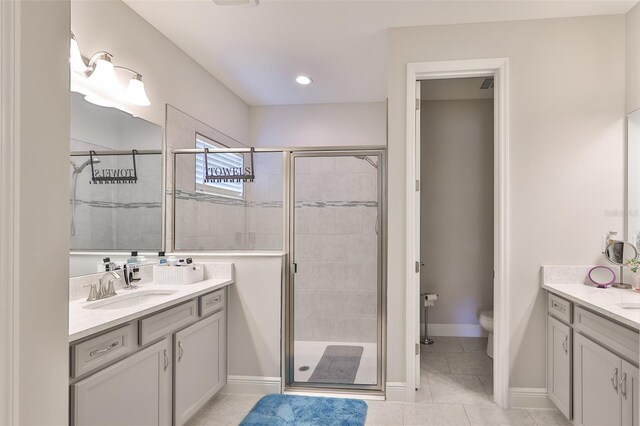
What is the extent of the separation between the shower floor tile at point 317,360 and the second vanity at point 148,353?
0.59m

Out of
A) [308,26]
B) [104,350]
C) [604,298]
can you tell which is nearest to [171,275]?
[104,350]

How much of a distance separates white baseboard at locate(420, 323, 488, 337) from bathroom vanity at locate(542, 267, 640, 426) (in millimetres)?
1850

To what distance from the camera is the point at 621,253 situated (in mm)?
2660

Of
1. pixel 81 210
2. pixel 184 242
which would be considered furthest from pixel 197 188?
pixel 81 210

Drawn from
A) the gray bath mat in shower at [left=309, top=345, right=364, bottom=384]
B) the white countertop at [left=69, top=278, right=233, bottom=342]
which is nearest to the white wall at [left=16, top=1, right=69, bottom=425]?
the white countertop at [left=69, top=278, right=233, bottom=342]

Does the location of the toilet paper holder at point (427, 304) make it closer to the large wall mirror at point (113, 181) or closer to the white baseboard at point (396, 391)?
the white baseboard at point (396, 391)

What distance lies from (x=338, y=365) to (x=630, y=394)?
2.00 metres

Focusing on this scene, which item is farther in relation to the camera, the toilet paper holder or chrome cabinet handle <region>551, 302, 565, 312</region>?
the toilet paper holder

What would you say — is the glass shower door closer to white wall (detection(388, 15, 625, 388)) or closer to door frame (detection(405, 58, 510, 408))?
door frame (detection(405, 58, 510, 408))

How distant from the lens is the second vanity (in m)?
1.67

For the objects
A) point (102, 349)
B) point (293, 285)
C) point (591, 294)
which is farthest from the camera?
point (293, 285)

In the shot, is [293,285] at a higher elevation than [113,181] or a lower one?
lower

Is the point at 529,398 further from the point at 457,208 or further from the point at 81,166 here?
the point at 81,166

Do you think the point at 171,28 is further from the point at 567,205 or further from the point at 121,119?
the point at 567,205
